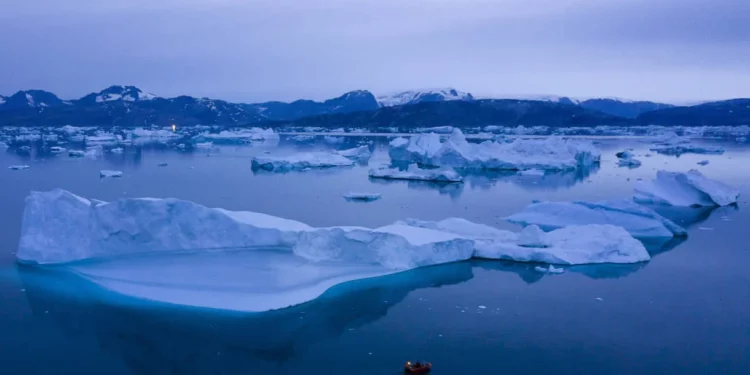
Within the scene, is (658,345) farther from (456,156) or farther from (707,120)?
(707,120)

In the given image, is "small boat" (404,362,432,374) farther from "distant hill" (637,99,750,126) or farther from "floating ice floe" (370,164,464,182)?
"distant hill" (637,99,750,126)

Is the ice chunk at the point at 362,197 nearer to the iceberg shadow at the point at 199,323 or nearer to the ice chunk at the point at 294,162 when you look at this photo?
the iceberg shadow at the point at 199,323

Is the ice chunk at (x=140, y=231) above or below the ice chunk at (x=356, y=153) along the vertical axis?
above

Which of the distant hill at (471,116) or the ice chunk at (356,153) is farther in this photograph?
the distant hill at (471,116)

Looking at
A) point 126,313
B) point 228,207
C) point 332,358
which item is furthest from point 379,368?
point 228,207

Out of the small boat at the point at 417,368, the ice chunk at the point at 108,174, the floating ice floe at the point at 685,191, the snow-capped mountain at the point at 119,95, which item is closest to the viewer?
the small boat at the point at 417,368

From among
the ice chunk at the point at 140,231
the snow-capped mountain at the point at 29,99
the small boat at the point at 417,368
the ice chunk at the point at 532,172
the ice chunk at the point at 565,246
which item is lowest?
the small boat at the point at 417,368

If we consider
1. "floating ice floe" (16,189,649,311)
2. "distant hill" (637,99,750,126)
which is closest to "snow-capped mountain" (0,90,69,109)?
"distant hill" (637,99,750,126)

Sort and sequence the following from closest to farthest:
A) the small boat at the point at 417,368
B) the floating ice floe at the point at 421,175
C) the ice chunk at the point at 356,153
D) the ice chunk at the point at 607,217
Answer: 1. the small boat at the point at 417,368
2. the ice chunk at the point at 607,217
3. the floating ice floe at the point at 421,175
4. the ice chunk at the point at 356,153

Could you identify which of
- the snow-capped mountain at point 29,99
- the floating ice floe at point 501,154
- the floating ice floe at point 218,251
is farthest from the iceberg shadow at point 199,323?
the snow-capped mountain at point 29,99

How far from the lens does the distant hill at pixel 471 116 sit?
236 ft

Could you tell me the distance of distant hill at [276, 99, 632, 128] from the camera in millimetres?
71812

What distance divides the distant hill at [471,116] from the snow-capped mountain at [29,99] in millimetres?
57878

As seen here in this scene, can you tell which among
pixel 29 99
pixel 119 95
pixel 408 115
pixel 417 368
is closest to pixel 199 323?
pixel 417 368
